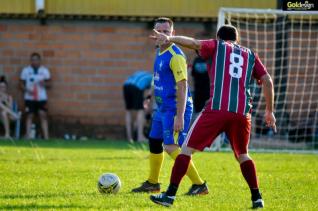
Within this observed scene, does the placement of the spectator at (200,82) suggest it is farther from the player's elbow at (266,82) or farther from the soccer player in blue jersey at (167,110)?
the player's elbow at (266,82)

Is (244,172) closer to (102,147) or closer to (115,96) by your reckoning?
(102,147)

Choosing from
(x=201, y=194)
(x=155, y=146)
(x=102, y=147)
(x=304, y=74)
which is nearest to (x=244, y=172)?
(x=201, y=194)

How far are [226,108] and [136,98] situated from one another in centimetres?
1077

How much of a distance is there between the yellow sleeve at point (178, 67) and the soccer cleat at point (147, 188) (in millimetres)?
1413

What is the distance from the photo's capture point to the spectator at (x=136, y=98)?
1842 cm

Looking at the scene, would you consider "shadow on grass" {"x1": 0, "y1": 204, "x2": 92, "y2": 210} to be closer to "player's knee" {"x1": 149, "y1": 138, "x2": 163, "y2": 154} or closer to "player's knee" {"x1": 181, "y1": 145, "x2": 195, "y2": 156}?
"player's knee" {"x1": 181, "y1": 145, "x2": 195, "y2": 156}

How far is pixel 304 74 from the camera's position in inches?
748

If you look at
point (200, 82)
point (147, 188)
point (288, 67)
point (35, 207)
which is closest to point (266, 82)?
point (147, 188)

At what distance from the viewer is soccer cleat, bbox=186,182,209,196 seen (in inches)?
356

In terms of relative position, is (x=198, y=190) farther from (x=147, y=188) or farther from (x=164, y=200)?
(x=164, y=200)

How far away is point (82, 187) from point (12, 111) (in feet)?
32.3

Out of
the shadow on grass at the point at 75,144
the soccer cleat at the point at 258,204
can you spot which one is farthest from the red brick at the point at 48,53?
the soccer cleat at the point at 258,204

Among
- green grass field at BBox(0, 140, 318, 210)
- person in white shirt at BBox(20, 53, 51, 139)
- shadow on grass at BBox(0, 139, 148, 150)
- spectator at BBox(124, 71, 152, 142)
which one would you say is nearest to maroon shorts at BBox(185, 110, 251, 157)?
green grass field at BBox(0, 140, 318, 210)

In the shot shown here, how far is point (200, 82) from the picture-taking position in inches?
728
